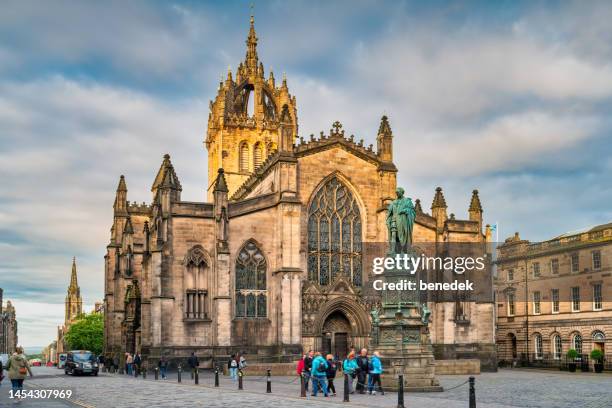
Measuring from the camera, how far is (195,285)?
138ft

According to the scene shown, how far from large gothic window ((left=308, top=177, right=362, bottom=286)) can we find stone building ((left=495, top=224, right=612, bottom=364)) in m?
21.1

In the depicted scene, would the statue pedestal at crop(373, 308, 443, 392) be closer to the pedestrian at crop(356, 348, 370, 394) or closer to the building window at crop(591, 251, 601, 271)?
the pedestrian at crop(356, 348, 370, 394)

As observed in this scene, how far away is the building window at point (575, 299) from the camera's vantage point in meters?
58.3

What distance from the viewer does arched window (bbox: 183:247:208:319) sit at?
137 feet

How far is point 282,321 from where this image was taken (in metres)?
42.8

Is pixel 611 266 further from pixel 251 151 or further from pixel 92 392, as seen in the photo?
pixel 92 392

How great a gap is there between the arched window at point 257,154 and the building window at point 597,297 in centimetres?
3004

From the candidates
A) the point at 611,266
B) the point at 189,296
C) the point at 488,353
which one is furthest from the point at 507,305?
the point at 189,296

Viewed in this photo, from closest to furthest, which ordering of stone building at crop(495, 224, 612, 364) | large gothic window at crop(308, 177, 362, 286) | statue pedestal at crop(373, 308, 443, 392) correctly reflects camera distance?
statue pedestal at crop(373, 308, 443, 392) < large gothic window at crop(308, 177, 362, 286) < stone building at crop(495, 224, 612, 364)

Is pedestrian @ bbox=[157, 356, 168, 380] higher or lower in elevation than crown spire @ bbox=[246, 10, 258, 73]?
lower

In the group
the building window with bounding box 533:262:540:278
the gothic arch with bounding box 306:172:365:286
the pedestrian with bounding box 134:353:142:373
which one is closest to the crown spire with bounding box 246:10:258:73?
the gothic arch with bounding box 306:172:365:286

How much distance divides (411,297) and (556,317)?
39.9 meters

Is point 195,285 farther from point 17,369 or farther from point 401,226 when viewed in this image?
point 17,369

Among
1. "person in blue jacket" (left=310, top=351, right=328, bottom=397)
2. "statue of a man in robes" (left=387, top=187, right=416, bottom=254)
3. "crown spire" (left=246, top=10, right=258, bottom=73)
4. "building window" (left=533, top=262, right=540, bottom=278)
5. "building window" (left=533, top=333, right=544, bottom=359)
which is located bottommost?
"building window" (left=533, top=333, right=544, bottom=359)
